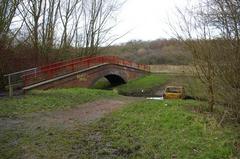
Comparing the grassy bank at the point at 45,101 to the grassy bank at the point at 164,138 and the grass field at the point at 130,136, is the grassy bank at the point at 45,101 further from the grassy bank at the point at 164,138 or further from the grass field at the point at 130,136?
the grassy bank at the point at 164,138

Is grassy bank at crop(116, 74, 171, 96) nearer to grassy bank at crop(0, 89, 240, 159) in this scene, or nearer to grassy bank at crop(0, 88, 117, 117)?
grassy bank at crop(0, 88, 117, 117)

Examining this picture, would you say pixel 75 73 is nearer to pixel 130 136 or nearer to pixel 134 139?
pixel 130 136

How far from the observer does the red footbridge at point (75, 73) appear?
77.1 feet

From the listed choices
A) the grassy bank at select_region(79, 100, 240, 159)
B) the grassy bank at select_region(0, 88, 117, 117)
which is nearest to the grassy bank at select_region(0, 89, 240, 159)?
the grassy bank at select_region(79, 100, 240, 159)

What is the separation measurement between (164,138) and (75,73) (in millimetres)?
18614

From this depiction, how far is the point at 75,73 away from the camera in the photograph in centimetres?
2769

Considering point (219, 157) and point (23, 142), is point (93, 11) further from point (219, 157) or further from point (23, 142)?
point (219, 157)

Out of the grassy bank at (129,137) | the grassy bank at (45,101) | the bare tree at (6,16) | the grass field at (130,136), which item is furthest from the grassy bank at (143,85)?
the grassy bank at (129,137)

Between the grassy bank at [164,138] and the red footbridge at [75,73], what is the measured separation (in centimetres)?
1141

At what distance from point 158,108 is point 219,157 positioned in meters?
6.69

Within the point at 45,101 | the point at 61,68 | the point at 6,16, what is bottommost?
the point at 45,101

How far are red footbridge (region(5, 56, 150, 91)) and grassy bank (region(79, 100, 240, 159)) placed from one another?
11410mm

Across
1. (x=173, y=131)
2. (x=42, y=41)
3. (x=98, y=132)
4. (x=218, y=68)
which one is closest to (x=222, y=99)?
(x=218, y=68)

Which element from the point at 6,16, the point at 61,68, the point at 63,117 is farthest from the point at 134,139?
the point at 6,16
